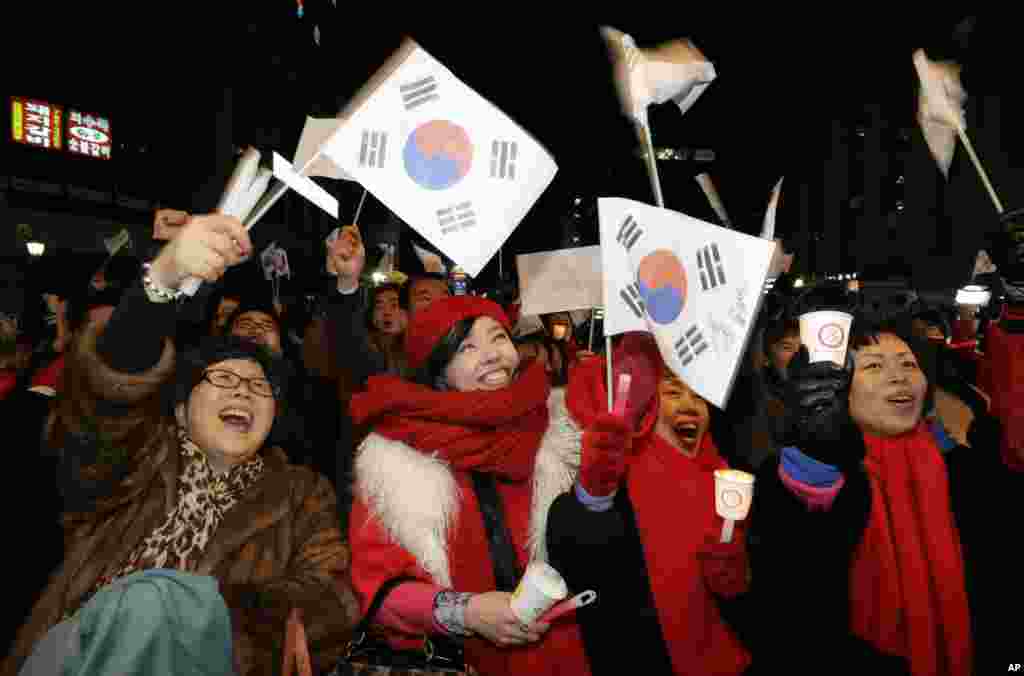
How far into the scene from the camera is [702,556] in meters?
2.26

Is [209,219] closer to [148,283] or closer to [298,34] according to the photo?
[148,283]

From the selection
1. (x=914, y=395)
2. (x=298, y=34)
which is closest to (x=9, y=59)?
(x=298, y=34)

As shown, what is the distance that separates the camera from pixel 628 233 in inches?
94.5

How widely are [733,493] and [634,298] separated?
0.75 metres

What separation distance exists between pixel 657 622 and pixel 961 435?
163 cm

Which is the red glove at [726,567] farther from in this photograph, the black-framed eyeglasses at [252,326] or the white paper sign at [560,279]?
the black-framed eyeglasses at [252,326]

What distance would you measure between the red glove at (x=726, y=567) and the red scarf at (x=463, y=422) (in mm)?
679

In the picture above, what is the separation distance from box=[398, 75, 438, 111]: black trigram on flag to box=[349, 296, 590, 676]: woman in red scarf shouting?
30.4 inches

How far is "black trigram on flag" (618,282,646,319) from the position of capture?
7.83 feet

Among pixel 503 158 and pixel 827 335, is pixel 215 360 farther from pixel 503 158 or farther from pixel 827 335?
pixel 827 335

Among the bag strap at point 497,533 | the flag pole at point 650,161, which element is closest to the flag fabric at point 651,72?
the flag pole at point 650,161

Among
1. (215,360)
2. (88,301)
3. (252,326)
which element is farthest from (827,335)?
(88,301)

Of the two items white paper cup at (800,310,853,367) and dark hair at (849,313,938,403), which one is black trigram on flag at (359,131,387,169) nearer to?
white paper cup at (800,310,853,367)

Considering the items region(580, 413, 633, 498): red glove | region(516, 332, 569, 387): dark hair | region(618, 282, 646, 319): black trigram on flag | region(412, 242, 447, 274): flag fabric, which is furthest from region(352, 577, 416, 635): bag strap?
region(412, 242, 447, 274): flag fabric
